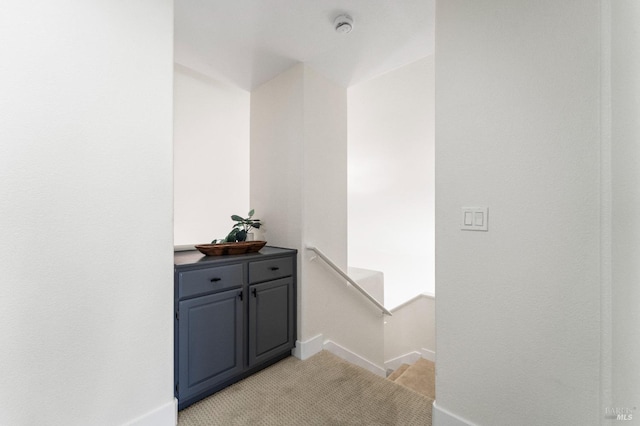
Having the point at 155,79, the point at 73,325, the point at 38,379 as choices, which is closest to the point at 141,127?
the point at 155,79

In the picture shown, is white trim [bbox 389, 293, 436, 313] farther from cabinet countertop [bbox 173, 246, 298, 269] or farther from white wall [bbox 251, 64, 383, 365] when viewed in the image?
cabinet countertop [bbox 173, 246, 298, 269]

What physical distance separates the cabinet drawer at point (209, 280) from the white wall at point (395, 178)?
253cm

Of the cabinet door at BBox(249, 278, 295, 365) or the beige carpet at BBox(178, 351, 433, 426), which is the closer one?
the beige carpet at BBox(178, 351, 433, 426)

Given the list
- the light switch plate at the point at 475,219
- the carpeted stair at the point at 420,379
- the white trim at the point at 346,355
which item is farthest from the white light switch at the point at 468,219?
the carpeted stair at the point at 420,379

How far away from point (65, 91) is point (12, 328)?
945 mm

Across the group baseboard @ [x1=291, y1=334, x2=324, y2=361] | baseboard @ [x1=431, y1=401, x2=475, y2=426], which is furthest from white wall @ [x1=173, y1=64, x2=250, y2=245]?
baseboard @ [x1=431, y1=401, x2=475, y2=426]

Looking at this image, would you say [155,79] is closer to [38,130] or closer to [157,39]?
[157,39]

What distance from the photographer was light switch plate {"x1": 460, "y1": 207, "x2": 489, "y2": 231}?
1270mm

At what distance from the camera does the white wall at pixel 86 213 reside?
3.43ft

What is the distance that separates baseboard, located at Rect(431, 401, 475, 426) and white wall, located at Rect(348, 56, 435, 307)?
8.83 feet

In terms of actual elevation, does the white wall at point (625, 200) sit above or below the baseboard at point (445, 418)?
above

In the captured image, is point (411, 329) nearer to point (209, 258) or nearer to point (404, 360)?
point (404, 360)

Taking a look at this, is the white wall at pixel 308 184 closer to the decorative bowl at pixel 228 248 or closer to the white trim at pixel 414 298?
the decorative bowl at pixel 228 248

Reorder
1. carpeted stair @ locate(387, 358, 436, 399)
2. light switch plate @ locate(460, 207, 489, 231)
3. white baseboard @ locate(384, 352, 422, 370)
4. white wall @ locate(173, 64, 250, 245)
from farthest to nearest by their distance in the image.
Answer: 1. white baseboard @ locate(384, 352, 422, 370)
2. carpeted stair @ locate(387, 358, 436, 399)
3. white wall @ locate(173, 64, 250, 245)
4. light switch plate @ locate(460, 207, 489, 231)
